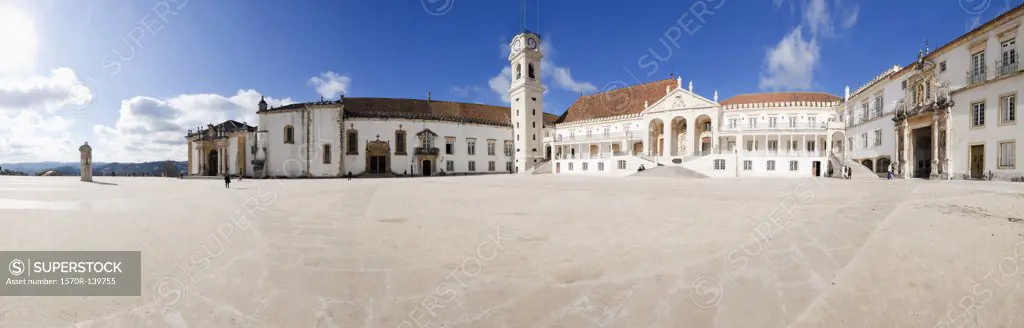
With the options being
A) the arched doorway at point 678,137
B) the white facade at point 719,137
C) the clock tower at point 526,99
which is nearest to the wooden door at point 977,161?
the white facade at point 719,137

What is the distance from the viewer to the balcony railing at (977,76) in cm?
2075

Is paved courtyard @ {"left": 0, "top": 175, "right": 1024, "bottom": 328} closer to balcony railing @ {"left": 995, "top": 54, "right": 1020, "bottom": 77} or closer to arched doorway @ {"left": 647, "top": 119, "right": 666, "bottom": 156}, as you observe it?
balcony railing @ {"left": 995, "top": 54, "right": 1020, "bottom": 77}

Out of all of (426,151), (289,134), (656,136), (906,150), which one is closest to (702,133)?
(656,136)

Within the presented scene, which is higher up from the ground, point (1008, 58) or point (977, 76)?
point (1008, 58)

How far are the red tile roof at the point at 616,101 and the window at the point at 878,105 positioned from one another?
18.2 metres

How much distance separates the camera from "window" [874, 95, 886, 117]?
98.0 feet

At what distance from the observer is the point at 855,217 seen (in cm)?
771

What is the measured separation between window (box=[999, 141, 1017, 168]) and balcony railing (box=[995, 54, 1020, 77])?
3.81m

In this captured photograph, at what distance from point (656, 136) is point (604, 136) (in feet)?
21.3

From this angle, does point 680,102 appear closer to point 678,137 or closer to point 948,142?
point 678,137

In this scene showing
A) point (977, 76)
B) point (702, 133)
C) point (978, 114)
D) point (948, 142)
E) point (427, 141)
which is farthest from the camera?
point (427, 141)

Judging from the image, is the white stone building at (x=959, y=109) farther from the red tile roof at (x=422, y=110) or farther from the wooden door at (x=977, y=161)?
the red tile roof at (x=422, y=110)

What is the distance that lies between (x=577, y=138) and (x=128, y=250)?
149 ft

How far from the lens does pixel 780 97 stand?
42.6 metres
